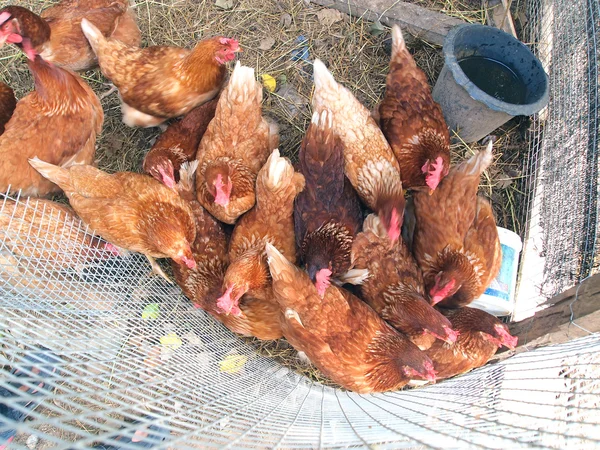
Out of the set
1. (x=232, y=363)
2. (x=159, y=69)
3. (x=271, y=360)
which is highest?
(x=159, y=69)

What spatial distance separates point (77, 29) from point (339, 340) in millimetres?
2110

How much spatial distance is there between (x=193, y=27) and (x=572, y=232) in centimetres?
245

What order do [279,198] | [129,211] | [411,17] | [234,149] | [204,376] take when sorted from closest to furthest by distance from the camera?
[204,376] → [129,211] → [279,198] → [234,149] → [411,17]

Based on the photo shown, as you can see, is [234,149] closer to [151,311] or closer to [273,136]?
[273,136]

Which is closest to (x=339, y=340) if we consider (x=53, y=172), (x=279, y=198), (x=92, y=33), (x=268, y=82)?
(x=279, y=198)

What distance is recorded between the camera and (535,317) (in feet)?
6.43

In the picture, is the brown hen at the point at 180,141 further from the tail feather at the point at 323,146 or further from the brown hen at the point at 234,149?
the tail feather at the point at 323,146

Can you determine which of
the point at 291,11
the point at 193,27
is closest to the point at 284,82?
the point at 291,11

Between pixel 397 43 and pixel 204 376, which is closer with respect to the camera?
pixel 204 376

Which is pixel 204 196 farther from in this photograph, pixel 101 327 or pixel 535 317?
pixel 535 317

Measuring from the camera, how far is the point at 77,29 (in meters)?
2.16

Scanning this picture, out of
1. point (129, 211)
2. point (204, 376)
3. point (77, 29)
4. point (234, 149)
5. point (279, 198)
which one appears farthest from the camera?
point (77, 29)

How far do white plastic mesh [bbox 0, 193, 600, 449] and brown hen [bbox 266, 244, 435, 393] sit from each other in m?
0.15

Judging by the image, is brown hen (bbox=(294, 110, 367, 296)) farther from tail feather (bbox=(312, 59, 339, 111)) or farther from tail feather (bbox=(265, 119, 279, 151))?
tail feather (bbox=(265, 119, 279, 151))
